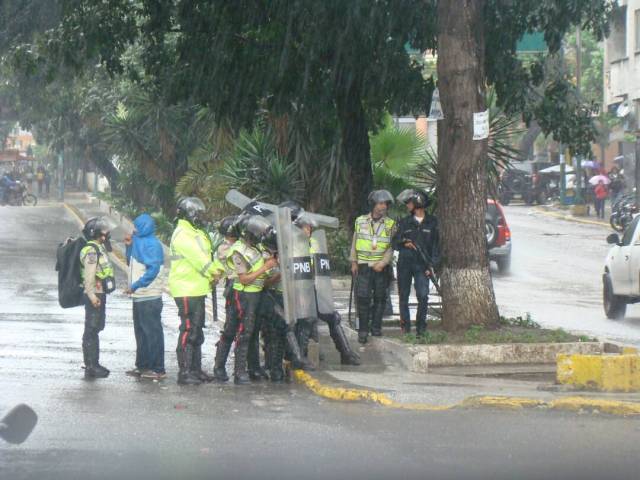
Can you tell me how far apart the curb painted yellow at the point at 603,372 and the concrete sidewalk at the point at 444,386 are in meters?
0.20

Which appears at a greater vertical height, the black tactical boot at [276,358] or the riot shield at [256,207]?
the riot shield at [256,207]

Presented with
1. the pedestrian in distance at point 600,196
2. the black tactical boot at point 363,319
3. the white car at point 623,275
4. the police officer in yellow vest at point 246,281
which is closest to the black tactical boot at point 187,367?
the police officer in yellow vest at point 246,281

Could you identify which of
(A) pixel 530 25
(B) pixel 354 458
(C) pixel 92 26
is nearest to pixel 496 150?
(A) pixel 530 25

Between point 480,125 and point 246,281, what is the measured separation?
331 centimetres

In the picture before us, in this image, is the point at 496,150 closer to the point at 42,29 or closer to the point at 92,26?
the point at 92,26

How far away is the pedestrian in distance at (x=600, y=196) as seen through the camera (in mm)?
46094

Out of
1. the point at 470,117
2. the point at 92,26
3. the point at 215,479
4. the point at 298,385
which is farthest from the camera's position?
the point at 92,26

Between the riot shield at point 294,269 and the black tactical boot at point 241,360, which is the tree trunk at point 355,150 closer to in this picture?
the riot shield at point 294,269

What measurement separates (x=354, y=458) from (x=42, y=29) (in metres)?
18.5

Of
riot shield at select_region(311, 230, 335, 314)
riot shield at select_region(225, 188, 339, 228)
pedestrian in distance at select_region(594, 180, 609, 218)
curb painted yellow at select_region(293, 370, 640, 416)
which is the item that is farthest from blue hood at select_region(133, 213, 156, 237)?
pedestrian in distance at select_region(594, 180, 609, 218)

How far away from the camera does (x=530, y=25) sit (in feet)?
58.7

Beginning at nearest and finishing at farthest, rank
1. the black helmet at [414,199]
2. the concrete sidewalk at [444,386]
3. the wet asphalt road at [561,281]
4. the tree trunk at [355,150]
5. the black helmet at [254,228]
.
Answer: the concrete sidewalk at [444,386], the black helmet at [254,228], the black helmet at [414,199], the tree trunk at [355,150], the wet asphalt road at [561,281]

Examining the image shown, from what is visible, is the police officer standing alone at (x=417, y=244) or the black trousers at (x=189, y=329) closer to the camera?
the black trousers at (x=189, y=329)

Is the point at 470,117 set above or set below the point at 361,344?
above
